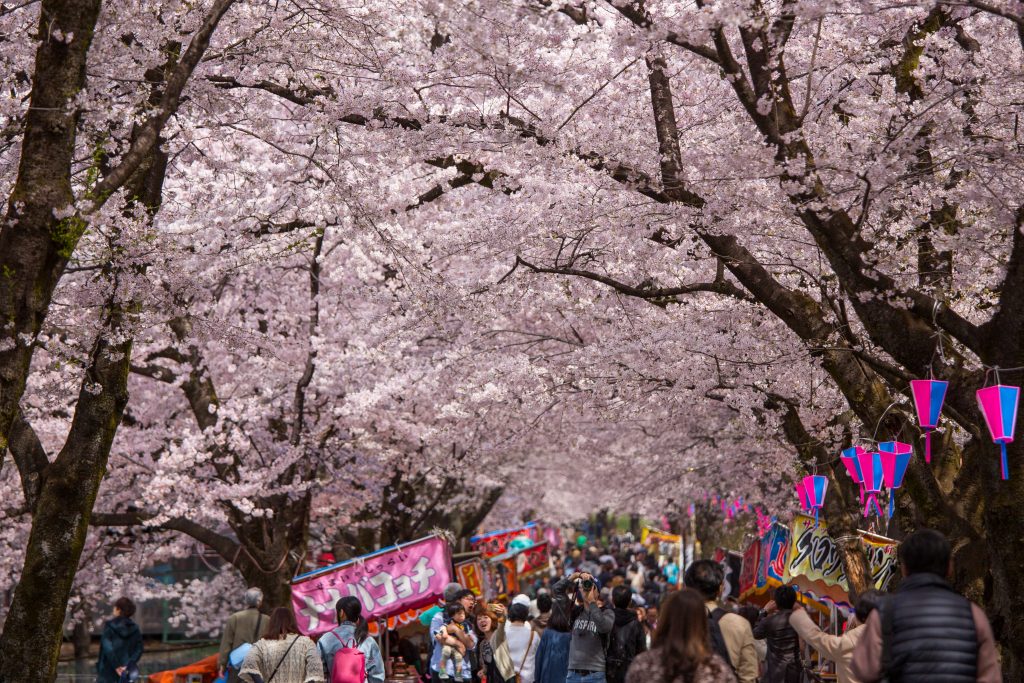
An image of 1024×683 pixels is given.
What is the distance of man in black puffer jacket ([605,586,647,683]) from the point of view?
966cm

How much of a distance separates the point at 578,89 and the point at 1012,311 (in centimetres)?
639

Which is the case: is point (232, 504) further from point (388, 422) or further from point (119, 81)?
point (119, 81)

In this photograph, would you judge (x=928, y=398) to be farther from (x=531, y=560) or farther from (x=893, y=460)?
(x=531, y=560)

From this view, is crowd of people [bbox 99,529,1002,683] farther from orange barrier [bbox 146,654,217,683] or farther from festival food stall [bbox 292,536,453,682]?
orange barrier [bbox 146,654,217,683]

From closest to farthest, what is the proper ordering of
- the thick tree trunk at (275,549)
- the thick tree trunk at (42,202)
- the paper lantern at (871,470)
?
1. the thick tree trunk at (42,202)
2. the paper lantern at (871,470)
3. the thick tree trunk at (275,549)

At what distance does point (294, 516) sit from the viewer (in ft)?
55.2

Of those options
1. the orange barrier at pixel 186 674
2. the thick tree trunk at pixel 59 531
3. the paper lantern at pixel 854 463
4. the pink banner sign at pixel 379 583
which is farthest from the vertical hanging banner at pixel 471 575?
the thick tree trunk at pixel 59 531

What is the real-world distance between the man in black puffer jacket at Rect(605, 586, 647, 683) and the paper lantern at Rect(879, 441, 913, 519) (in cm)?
251

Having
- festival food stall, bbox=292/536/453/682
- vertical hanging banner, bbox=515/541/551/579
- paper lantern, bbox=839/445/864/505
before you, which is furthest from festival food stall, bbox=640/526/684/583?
paper lantern, bbox=839/445/864/505

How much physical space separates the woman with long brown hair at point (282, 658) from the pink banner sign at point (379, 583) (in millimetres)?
5837

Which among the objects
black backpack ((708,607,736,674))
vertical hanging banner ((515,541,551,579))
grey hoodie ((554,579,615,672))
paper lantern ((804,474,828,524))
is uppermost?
vertical hanging banner ((515,541,551,579))

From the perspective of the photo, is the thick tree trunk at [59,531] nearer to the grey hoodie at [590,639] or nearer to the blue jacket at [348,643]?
the blue jacket at [348,643]

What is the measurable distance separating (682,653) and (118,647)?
26.2 feet

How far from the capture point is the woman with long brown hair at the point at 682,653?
5156mm
